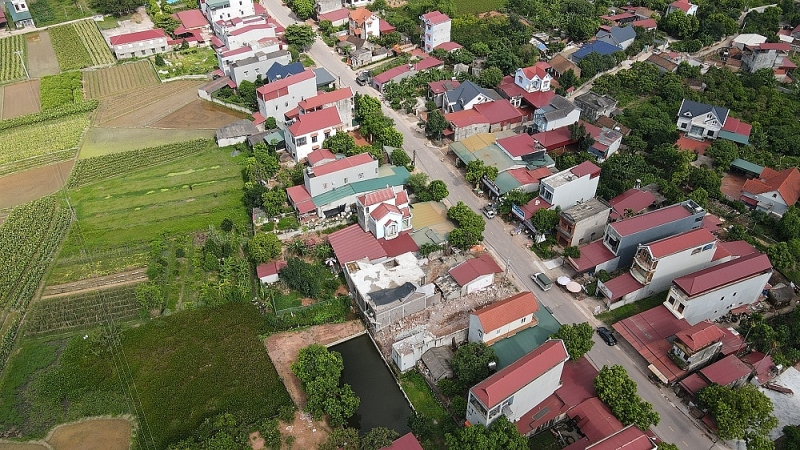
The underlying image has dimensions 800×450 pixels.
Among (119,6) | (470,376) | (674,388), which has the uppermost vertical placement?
(119,6)

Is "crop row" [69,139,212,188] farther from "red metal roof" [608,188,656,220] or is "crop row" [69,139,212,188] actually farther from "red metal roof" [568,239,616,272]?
"red metal roof" [608,188,656,220]

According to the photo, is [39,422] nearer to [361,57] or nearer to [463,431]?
[463,431]

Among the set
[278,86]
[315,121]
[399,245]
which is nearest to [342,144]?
[315,121]

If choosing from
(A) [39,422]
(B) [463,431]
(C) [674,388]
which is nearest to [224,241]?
(A) [39,422]

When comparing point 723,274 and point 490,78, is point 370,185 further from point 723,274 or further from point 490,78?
point 723,274

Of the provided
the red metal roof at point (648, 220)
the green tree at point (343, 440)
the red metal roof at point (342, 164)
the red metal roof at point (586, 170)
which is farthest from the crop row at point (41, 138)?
the red metal roof at point (648, 220)
